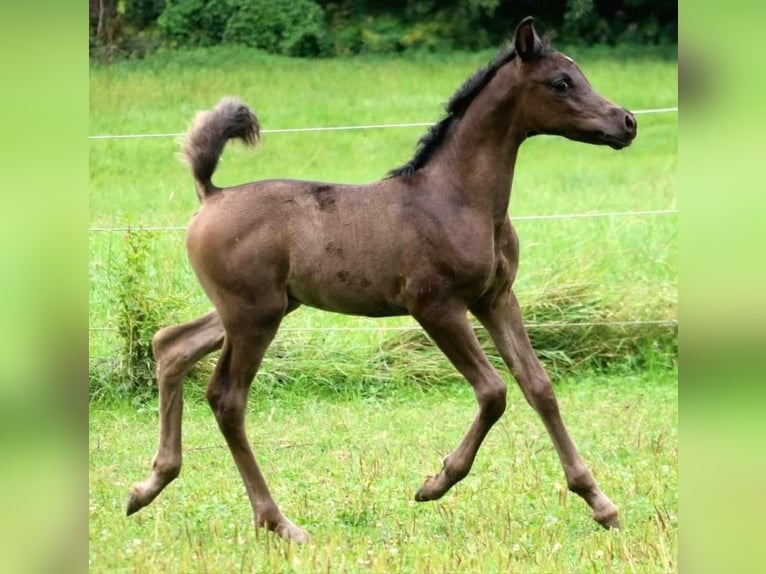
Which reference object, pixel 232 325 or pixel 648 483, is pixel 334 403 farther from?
pixel 232 325

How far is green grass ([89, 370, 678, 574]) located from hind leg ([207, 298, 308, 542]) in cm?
10

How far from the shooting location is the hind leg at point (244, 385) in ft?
13.5

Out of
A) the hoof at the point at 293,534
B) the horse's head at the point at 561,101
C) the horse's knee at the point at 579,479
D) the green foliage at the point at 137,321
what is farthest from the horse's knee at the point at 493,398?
the green foliage at the point at 137,321

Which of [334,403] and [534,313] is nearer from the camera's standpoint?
[334,403]

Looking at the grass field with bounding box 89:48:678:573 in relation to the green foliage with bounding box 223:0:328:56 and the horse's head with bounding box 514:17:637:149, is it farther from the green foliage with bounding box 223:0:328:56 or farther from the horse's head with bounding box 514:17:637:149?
the horse's head with bounding box 514:17:637:149

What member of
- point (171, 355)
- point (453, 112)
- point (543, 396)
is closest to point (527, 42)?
point (453, 112)

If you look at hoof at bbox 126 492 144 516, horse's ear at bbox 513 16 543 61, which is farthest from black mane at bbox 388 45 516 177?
hoof at bbox 126 492 144 516

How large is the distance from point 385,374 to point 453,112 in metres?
3.13

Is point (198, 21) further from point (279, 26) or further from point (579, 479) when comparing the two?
point (579, 479)

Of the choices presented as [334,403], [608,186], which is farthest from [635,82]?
[334,403]

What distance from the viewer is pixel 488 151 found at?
13.8 ft

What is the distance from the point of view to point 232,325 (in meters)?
4.14

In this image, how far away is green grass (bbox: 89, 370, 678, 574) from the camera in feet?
12.7
